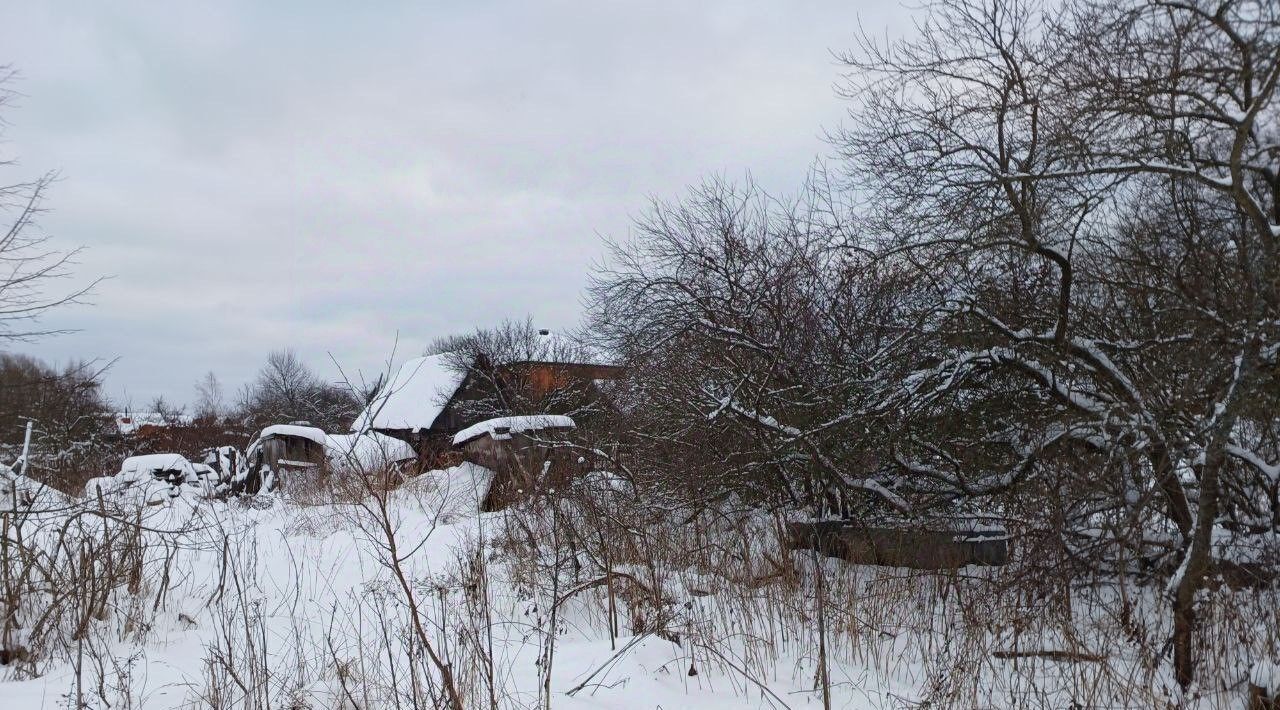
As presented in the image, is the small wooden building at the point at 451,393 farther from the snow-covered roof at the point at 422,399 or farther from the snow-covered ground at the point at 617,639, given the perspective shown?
the snow-covered ground at the point at 617,639

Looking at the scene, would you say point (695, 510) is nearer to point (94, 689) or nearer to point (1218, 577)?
point (1218, 577)

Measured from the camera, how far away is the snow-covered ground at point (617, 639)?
5.12m

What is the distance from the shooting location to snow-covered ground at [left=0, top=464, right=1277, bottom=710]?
512 cm

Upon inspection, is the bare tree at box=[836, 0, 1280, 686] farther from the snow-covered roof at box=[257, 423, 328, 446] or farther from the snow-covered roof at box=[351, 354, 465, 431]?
the snow-covered roof at box=[351, 354, 465, 431]

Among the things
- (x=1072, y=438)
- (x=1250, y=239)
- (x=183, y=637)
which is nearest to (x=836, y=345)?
(x=1072, y=438)

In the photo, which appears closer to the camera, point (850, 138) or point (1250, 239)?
point (1250, 239)

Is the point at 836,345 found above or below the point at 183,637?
above

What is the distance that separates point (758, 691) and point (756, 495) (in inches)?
160

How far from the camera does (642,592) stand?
277 inches

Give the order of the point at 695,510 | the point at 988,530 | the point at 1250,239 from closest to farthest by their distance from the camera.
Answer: the point at 1250,239
the point at 988,530
the point at 695,510

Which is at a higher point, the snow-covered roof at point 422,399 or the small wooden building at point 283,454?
the snow-covered roof at point 422,399

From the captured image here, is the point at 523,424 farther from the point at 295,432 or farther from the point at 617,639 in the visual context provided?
the point at 295,432

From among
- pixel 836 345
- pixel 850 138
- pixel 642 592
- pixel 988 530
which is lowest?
pixel 642 592

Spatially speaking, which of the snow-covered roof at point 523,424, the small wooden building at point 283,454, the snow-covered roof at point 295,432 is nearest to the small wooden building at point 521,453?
the snow-covered roof at point 523,424
